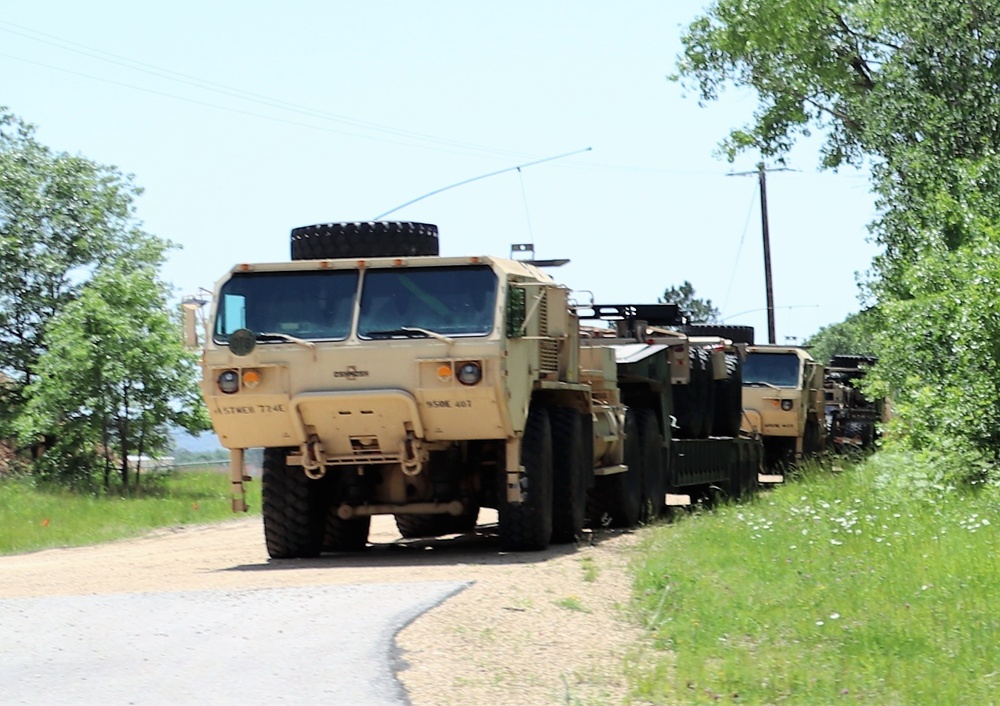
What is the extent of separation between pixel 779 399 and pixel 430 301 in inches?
654

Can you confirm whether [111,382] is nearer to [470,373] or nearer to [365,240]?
[365,240]

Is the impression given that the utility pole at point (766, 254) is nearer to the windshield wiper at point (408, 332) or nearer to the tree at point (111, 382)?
the tree at point (111, 382)

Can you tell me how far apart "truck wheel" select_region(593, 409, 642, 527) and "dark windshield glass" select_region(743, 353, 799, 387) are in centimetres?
1159

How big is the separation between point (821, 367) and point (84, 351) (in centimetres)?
1363

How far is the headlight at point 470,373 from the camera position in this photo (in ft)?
45.3

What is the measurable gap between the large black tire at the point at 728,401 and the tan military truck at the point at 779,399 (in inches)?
226

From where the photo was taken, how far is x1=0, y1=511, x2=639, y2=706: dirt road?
328 inches

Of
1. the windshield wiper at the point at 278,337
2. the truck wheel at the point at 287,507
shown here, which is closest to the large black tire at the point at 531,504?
the truck wheel at the point at 287,507

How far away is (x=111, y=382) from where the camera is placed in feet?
106

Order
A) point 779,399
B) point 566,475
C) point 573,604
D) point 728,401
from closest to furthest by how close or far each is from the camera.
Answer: point 573,604, point 566,475, point 728,401, point 779,399

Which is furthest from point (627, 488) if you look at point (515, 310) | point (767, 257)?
point (767, 257)

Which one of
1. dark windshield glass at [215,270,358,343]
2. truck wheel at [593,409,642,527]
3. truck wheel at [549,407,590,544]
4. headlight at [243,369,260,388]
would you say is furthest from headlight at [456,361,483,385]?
truck wheel at [593,409,642,527]

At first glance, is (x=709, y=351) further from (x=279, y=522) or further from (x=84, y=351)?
(x=84, y=351)

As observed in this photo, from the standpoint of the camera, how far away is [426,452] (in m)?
14.4
